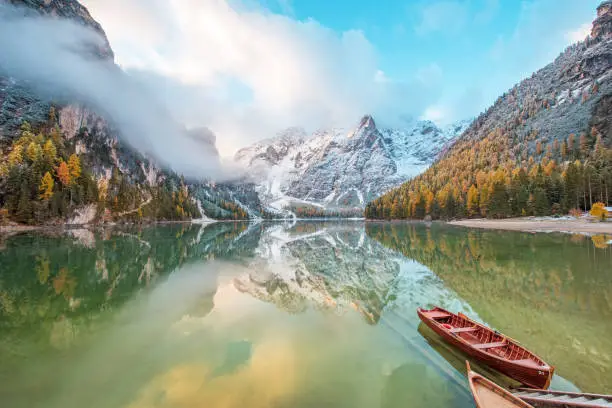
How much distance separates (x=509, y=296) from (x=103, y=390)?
917 inches

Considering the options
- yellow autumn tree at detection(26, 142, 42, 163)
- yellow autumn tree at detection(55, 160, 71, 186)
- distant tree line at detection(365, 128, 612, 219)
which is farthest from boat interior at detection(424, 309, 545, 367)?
yellow autumn tree at detection(26, 142, 42, 163)

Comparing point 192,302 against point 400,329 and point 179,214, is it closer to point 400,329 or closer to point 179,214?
point 400,329

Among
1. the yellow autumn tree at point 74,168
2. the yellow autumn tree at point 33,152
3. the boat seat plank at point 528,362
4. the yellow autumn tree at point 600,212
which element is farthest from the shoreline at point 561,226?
the yellow autumn tree at point 33,152

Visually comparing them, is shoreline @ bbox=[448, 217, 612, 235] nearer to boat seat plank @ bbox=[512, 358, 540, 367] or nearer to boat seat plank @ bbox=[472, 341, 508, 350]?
boat seat plank @ bbox=[472, 341, 508, 350]

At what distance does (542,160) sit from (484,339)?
14700 centimetres

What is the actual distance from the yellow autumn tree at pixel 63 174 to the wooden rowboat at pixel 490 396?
121m

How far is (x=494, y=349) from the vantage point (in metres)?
11.5

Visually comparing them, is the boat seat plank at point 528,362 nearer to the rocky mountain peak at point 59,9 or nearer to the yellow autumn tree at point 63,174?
the yellow autumn tree at point 63,174

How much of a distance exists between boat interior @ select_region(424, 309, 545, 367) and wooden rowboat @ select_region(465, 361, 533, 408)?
2432 mm

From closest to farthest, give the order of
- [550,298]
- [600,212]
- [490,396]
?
1. [490,396]
2. [550,298]
3. [600,212]

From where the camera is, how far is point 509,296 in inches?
829

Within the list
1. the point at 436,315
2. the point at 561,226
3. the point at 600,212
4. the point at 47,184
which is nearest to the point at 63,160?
the point at 47,184

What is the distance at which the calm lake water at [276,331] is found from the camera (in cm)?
1022

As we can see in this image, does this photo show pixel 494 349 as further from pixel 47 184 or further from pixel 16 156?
pixel 16 156
